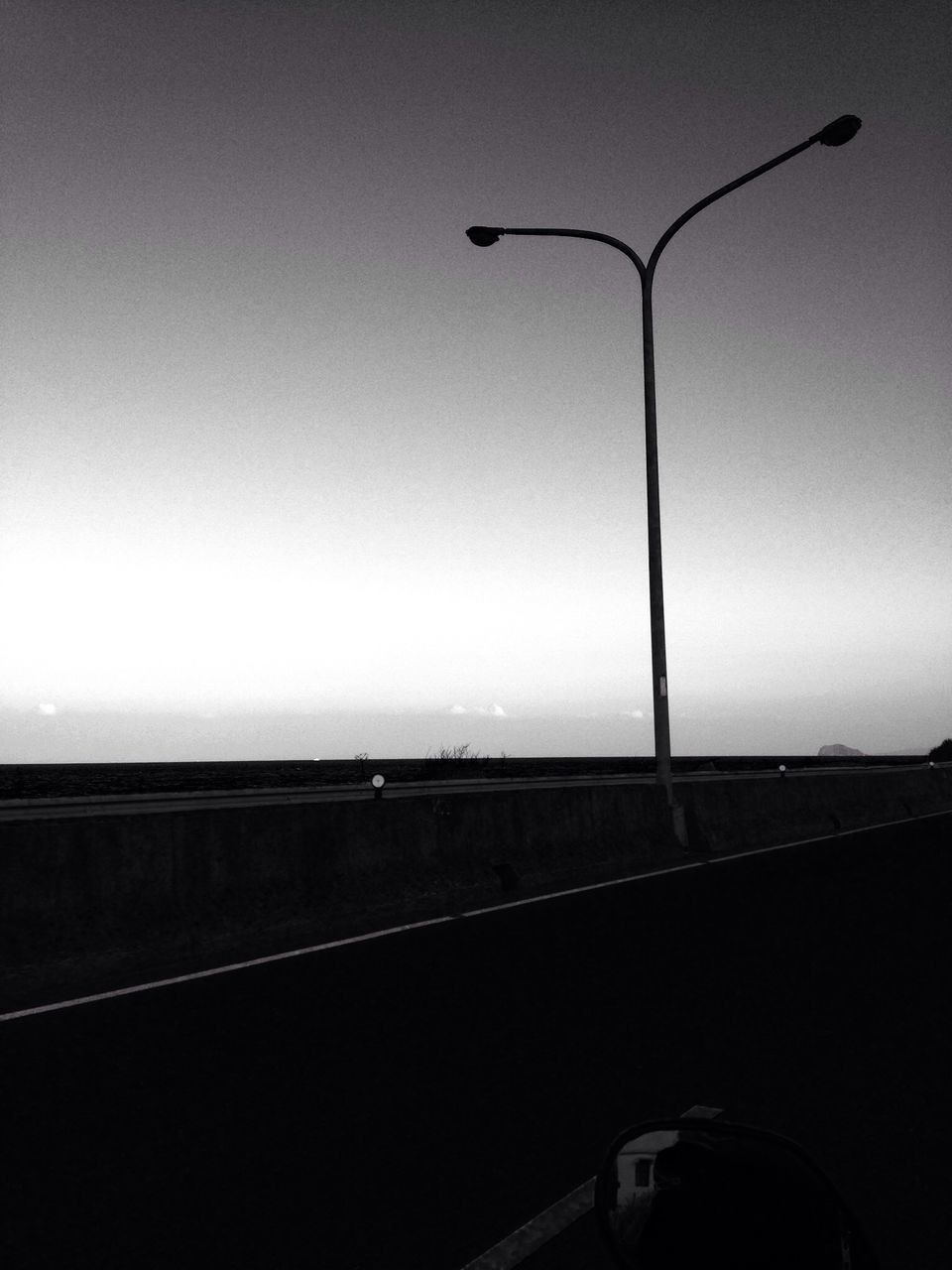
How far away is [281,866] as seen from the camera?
27.6ft

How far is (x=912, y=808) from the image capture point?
24.5 m

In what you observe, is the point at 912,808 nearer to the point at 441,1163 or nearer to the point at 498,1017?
the point at 498,1017

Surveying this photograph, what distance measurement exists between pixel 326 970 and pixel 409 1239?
387 cm

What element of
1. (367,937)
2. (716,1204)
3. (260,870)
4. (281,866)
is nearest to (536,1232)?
(716,1204)

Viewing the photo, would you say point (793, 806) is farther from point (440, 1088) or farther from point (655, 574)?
point (440, 1088)

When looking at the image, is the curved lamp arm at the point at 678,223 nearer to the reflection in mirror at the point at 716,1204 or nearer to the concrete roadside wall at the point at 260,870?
the concrete roadside wall at the point at 260,870

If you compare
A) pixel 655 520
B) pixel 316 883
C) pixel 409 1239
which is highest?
pixel 655 520

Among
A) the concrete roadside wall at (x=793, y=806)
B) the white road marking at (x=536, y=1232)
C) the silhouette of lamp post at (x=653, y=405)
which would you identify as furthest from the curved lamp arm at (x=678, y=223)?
the white road marking at (x=536, y=1232)

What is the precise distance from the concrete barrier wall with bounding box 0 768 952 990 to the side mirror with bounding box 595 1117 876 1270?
230 inches

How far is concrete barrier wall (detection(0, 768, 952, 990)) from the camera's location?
684 cm

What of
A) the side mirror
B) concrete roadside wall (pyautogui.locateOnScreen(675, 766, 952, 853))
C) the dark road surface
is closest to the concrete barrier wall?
the dark road surface

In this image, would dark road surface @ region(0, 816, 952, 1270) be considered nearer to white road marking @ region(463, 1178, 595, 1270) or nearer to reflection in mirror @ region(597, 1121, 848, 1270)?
white road marking @ region(463, 1178, 595, 1270)

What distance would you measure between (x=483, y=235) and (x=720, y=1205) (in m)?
16.0

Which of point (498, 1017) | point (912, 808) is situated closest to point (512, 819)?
point (498, 1017)
